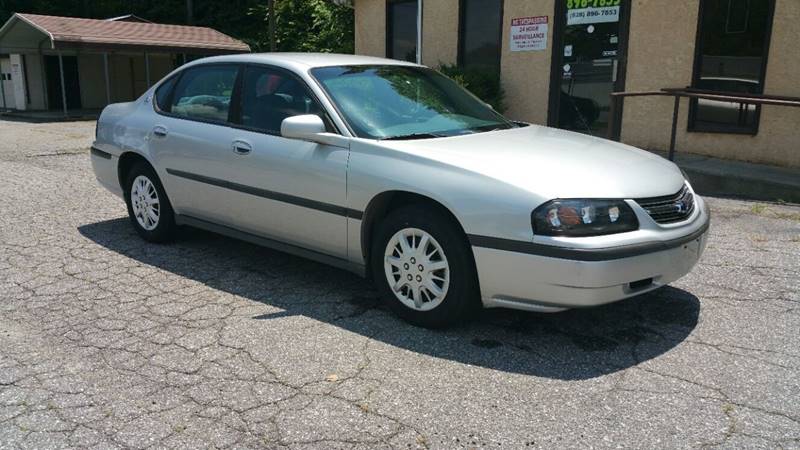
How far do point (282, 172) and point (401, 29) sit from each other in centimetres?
1010

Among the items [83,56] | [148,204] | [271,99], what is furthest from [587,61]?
[83,56]

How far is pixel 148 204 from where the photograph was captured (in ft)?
19.3

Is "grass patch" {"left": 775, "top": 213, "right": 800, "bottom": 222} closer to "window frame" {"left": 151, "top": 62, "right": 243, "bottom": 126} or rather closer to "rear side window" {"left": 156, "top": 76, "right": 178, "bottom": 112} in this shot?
"window frame" {"left": 151, "top": 62, "right": 243, "bottom": 126}

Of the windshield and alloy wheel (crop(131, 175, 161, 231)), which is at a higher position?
the windshield

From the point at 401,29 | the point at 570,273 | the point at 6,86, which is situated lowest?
the point at 6,86

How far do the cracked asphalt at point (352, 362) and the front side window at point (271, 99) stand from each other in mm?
1132

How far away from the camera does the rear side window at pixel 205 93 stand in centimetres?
529

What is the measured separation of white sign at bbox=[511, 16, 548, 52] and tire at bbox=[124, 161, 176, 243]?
7.44 m

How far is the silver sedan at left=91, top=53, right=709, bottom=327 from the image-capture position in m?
3.67

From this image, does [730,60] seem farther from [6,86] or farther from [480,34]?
[6,86]

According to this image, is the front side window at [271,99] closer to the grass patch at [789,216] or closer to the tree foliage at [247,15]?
the grass patch at [789,216]

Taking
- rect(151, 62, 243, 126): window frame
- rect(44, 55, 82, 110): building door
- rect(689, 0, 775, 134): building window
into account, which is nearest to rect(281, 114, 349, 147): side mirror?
rect(151, 62, 243, 126): window frame

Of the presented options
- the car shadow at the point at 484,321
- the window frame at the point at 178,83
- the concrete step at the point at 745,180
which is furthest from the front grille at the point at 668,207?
the concrete step at the point at 745,180

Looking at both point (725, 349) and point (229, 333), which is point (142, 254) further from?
point (725, 349)
